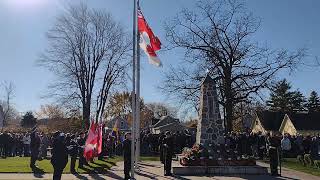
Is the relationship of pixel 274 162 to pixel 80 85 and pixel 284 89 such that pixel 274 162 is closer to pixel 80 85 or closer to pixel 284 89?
pixel 80 85

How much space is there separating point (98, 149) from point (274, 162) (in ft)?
25.1

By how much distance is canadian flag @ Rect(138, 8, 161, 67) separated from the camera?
17.7m

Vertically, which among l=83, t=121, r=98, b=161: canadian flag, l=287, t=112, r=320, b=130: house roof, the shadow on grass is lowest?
the shadow on grass

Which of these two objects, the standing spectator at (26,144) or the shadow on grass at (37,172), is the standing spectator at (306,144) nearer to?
the standing spectator at (26,144)

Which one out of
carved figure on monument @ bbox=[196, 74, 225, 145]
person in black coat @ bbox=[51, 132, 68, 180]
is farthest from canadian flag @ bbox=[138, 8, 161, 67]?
carved figure on monument @ bbox=[196, 74, 225, 145]

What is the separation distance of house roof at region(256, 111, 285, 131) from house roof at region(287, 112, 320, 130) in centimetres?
673

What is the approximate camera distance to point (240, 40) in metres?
39.9

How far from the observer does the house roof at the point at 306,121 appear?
2438 inches

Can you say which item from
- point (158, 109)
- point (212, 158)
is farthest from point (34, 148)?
point (158, 109)

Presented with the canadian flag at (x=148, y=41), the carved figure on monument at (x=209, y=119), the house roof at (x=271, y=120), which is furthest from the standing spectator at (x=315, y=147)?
the house roof at (x=271, y=120)

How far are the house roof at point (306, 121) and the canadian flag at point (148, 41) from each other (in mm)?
47511

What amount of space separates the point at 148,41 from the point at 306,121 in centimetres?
4982

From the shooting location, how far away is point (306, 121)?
62.9 metres

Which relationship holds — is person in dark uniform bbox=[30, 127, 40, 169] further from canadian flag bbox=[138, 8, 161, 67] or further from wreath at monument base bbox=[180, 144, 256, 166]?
canadian flag bbox=[138, 8, 161, 67]
